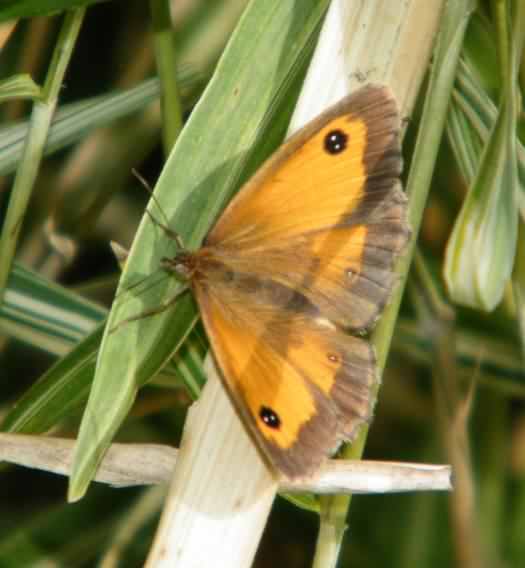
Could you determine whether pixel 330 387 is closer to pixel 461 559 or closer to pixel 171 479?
pixel 171 479

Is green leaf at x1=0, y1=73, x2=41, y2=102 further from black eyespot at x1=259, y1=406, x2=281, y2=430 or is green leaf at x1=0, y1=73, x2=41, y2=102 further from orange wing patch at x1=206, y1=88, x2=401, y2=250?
black eyespot at x1=259, y1=406, x2=281, y2=430

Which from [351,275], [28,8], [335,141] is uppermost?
[28,8]

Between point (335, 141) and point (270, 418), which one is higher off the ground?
point (335, 141)

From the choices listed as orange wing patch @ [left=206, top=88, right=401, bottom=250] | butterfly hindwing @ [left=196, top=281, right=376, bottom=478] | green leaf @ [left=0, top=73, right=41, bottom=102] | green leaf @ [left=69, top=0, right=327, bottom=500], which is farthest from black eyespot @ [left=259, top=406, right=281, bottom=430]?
green leaf @ [left=0, top=73, right=41, bottom=102]

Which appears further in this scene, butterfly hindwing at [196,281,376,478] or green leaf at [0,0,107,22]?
green leaf at [0,0,107,22]

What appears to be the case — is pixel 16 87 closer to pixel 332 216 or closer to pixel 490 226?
pixel 332 216

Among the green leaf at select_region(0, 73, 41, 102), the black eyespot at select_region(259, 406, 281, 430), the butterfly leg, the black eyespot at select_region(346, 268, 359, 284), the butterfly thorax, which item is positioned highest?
the green leaf at select_region(0, 73, 41, 102)

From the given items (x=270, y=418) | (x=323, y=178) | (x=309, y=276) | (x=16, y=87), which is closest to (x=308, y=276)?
(x=309, y=276)

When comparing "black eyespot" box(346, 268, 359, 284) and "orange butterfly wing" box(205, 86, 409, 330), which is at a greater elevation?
"orange butterfly wing" box(205, 86, 409, 330)

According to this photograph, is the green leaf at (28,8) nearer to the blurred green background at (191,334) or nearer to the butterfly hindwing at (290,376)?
the blurred green background at (191,334)

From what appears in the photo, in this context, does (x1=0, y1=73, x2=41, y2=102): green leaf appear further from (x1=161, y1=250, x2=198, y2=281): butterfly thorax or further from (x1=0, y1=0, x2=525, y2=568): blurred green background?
(x1=161, y1=250, x2=198, y2=281): butterfly thorax
